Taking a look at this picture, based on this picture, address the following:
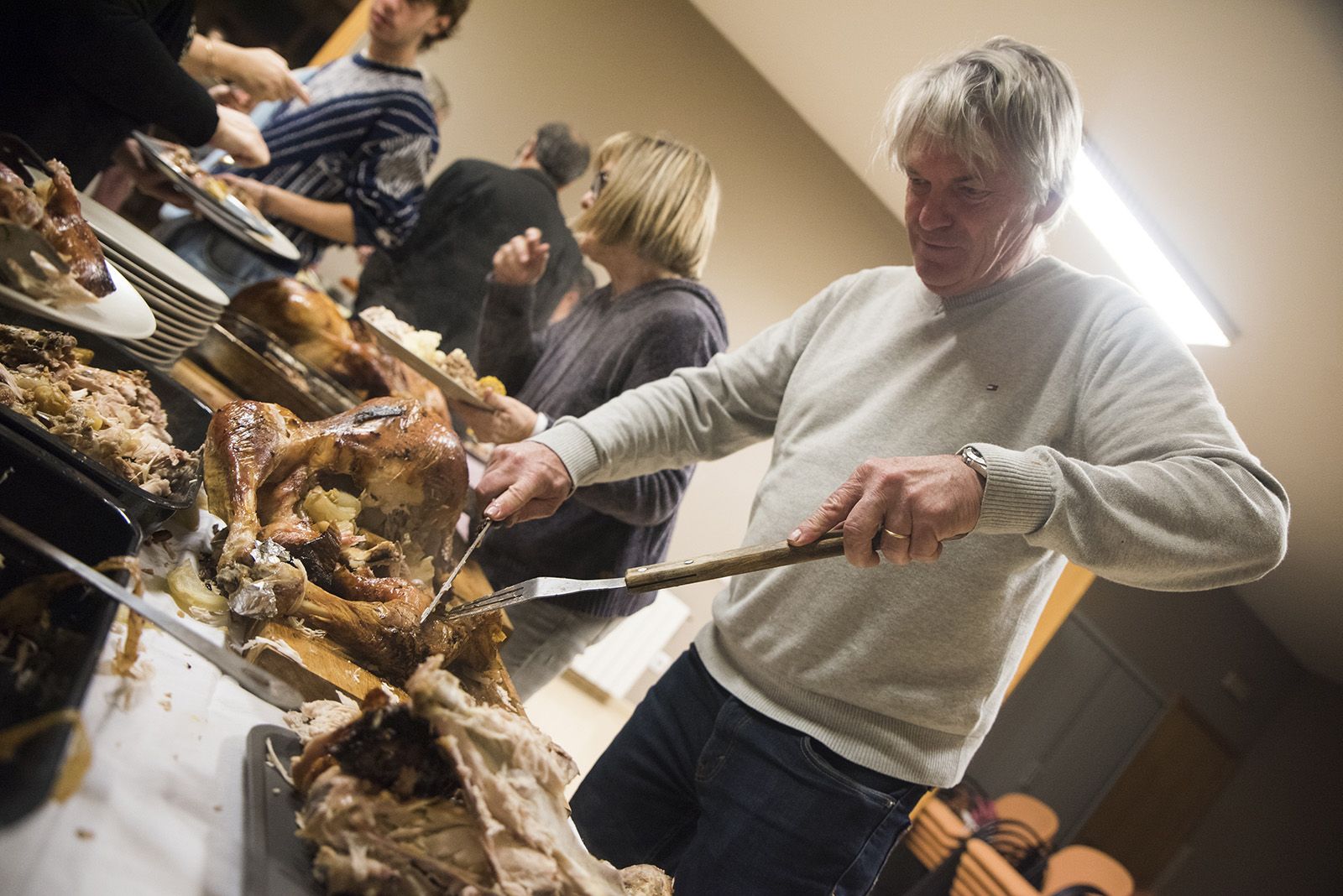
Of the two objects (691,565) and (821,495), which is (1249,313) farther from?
(691,565)

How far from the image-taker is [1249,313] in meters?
2.74

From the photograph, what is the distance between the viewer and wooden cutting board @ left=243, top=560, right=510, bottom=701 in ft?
3.30

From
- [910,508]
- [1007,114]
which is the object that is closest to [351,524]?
[910,508]

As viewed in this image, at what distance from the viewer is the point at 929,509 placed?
105 centimetres

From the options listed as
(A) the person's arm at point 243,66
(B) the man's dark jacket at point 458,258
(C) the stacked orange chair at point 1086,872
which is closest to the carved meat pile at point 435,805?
(A) the person's arm at point 243,66

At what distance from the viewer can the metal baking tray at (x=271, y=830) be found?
69 centimetres

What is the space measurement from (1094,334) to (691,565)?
683 millimetres

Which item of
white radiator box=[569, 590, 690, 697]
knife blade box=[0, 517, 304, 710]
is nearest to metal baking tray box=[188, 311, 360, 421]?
knife blade box=[0, 517, 304, 710]

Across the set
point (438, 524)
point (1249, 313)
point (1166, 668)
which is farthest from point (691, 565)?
point (1166, 668)

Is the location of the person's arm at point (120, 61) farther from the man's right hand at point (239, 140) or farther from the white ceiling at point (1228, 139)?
the white ceiling at point (1228, 139)

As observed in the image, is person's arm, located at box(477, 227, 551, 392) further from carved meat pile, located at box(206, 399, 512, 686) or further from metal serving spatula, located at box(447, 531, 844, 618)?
metal serving spatula, located at box(447, 531, 844, 618)

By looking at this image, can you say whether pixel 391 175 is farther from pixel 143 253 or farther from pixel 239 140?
pixel 143 253

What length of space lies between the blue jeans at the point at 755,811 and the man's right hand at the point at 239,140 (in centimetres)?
152

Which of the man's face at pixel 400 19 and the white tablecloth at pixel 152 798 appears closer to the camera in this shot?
the white tablecloth at pixel 152 798
